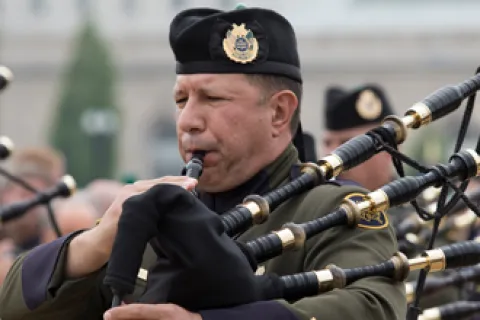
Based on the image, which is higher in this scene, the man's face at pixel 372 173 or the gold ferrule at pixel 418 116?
the gold ferrule at pixel 418 116

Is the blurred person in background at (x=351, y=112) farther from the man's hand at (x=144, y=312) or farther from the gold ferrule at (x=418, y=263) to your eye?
the man's hand at (x=144, y=312)

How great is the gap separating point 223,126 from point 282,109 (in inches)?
11.4

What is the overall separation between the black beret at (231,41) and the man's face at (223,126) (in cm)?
4

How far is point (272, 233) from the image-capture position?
3.80 m

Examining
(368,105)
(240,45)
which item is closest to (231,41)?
(240,45)

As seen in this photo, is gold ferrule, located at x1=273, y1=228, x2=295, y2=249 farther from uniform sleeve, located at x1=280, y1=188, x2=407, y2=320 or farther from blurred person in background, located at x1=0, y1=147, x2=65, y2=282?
blurred person in background, located at x1=0, y1=147, x2=65, y2=282

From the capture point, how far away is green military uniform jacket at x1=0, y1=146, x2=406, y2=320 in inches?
146

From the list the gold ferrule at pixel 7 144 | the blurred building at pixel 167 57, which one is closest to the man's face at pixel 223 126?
the gold ferrule at pixel 7 144

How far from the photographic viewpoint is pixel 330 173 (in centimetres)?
404

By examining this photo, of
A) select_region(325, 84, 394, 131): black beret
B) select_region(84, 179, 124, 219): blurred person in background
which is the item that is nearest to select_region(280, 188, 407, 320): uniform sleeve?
select_region(325, 84, 394, 131): black beret

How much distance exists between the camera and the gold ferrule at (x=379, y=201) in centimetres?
391

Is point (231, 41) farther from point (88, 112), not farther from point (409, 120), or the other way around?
point (88, 112)

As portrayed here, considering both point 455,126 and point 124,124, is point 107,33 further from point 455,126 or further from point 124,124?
point 455,126

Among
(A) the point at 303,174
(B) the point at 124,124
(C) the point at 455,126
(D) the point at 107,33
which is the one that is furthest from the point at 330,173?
(D) the point at 107,33
